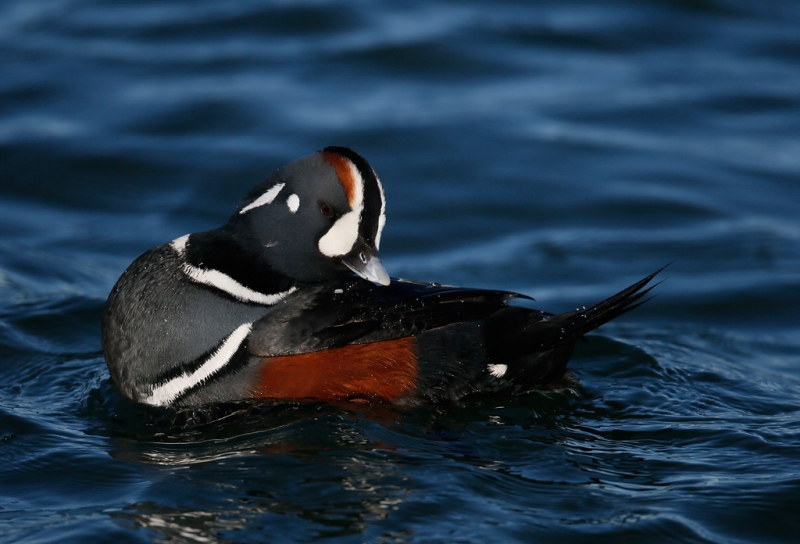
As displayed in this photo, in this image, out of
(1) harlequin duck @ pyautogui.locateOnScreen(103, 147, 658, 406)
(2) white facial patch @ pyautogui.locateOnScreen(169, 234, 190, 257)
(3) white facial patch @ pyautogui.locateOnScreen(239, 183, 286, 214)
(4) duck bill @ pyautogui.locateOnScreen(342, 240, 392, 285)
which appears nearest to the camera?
(1) harlequin duck @ pyautogui.locateOnScreen(103, 147, 658, 406)

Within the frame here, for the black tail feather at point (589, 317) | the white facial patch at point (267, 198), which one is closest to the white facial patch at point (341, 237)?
the white facial patch at point (267, 198)

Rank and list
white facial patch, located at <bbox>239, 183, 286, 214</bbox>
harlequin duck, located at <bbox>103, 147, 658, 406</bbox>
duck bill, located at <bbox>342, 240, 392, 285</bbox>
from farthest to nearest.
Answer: white facial patch, located at <bbox>239, 183, 286, 214</bbox>
duck bill, located at <bbox>342, 240, 392, 285</bbox>
harlequin duck, located at <bbox>103, 147, 658, 406</bbox>

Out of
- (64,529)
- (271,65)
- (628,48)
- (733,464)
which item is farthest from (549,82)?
(64,529)

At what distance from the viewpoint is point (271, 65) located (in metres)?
13.1

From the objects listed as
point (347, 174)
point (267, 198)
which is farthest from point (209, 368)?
point (347, 174)

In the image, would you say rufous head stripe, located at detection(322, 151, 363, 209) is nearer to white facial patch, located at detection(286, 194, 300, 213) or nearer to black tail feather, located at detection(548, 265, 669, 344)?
white facial patch, located at detection(286, 194, 300, 213)

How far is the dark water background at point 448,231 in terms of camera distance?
4.97 m

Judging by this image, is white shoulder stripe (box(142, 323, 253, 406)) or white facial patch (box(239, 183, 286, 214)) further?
white facial patch (box(239, 183, 286, 214))

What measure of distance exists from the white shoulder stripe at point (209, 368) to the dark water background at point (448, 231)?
0.23 meters

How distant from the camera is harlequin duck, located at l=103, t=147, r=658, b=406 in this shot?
18.3ft

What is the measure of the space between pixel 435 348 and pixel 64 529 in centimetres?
214

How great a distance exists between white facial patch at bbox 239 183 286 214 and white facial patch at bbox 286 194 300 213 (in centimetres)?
9

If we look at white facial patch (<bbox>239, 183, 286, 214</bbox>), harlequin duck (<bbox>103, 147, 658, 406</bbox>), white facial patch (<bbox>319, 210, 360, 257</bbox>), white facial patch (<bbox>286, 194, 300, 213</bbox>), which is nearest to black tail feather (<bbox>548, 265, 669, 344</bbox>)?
harlequin duck (<bbox>103, 147, 658, 406</bbox>)

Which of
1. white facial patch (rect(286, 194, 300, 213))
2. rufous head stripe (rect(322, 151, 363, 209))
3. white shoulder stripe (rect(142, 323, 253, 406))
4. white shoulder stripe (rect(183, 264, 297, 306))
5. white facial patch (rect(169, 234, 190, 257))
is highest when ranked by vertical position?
rufous head stripe (rect(322, 151, 363, 209))
